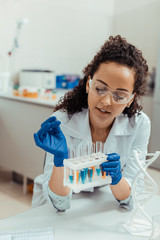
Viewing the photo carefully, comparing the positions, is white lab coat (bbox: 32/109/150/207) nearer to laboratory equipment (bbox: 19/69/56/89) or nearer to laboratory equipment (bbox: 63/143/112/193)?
laboratory equipment (bbox: 63/143/112/193)

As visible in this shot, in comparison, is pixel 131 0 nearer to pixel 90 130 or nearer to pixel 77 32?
pixel 77 32

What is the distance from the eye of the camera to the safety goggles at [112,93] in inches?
39.0

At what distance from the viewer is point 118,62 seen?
103cm

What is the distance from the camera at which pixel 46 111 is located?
233 cm

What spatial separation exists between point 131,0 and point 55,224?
173 inches

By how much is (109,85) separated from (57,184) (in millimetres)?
397

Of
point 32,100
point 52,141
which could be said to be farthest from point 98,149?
point 32,100

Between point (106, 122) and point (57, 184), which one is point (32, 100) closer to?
point (106, 122)

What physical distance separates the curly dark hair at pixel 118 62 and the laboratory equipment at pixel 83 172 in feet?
1.31

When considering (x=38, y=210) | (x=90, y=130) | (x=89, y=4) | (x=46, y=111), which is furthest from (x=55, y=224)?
(x=89, y=4)

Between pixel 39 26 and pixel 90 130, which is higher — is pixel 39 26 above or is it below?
above

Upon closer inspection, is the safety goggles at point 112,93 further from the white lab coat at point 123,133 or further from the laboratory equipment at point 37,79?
the laboratory equipment at point 37,79

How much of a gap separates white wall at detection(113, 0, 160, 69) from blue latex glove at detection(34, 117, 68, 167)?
3.81 metres

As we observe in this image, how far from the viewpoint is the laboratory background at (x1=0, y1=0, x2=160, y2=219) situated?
2434mm
